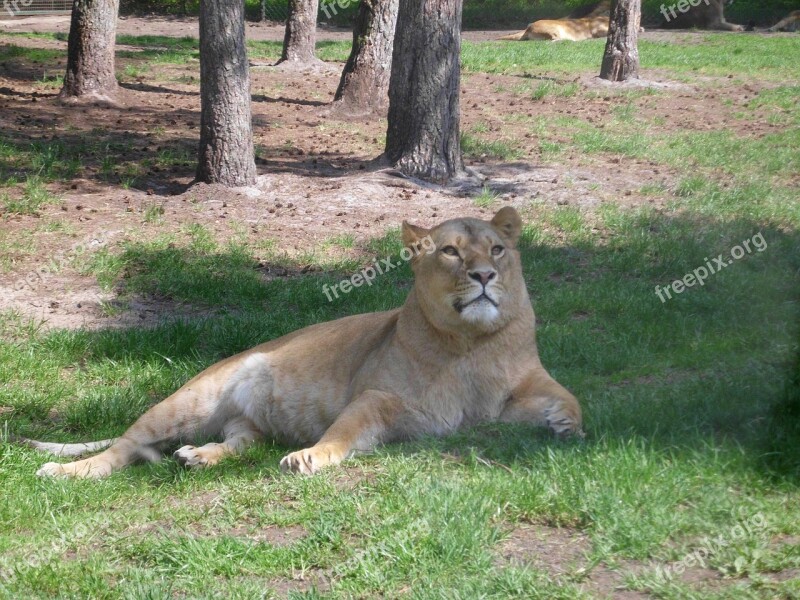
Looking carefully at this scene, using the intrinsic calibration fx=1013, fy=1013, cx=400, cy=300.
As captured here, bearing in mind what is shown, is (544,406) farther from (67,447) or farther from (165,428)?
(67,447)

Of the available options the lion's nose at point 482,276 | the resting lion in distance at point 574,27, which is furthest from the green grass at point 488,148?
the resting lion in distance at point 574,27

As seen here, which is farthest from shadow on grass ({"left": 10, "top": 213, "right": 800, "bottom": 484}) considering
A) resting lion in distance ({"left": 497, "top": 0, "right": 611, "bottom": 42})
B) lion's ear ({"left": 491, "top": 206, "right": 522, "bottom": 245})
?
resting lion in distance ({"left": 497, "top": 0, "right": 611, "bottom": 42})

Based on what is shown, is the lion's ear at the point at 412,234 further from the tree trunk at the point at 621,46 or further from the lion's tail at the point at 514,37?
the lion's tail at the point at 514,37

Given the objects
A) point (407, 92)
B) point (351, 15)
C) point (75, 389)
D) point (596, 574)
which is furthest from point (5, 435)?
point (351, 15)

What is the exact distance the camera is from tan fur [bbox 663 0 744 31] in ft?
100

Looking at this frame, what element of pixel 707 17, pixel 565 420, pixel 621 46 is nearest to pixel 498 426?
pixel 565 420

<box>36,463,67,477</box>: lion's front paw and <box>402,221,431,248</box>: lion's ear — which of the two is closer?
<box>36,463,67,477</box>: lion's front paw

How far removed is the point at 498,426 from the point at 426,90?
269 inches

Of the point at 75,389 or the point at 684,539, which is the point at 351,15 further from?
the point at 684,539

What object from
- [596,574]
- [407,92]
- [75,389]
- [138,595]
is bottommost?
[75,389]

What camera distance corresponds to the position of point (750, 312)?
813 centimetres

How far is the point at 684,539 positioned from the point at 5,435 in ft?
14.5

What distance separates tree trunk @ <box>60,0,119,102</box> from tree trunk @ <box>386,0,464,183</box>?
18.3ft

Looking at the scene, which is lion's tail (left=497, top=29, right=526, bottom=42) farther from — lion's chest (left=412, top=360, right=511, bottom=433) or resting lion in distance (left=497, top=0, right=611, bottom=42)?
lion's chest (left=412, top=360, right=511, bottom=433)
